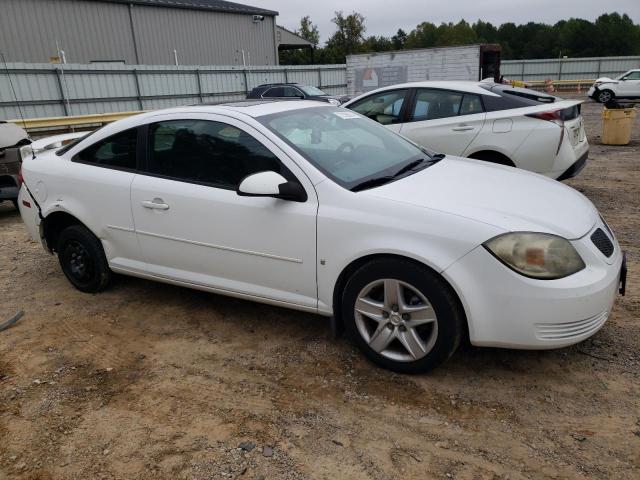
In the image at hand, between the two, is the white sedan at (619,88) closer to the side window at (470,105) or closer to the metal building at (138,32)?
the metal building at (138,32)

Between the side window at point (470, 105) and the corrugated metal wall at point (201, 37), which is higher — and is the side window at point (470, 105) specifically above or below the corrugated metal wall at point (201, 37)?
below

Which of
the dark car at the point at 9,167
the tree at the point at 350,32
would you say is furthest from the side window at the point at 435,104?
the tree at the point at 350,32

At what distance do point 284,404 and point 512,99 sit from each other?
16.4 feet

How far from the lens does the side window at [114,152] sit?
12.6 ft

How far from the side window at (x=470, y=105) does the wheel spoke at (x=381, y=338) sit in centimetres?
424

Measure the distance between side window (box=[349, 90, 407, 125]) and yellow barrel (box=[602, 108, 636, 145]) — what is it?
282 inches

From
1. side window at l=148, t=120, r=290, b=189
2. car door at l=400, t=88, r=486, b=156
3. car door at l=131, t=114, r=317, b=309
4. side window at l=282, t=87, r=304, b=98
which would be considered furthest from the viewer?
side window at l=282, t=87, r=304, b=98

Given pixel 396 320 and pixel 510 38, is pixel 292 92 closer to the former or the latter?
pixel 396 320

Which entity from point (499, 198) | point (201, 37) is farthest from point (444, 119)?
point (201, 37)

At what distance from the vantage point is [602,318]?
283 cm

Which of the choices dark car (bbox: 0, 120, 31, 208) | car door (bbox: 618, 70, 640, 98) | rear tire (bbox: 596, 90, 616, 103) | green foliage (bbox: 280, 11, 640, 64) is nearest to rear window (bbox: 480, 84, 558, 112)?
dark car (bbox: 0, 120, 31, 208)

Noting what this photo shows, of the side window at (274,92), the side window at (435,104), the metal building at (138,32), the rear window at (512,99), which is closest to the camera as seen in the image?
the rear window at (512,99)

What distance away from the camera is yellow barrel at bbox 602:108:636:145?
11.5 m

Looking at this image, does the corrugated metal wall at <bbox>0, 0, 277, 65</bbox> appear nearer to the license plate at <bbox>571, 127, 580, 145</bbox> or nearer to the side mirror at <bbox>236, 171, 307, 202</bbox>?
the license plate at <bbox>571, 127, 580, 145</bbox>
